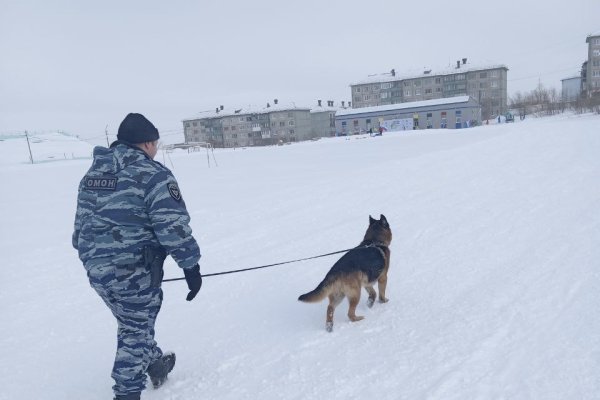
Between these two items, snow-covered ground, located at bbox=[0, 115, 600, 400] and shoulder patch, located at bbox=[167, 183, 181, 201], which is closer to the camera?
shoulder patch, located at bbox=[167, 183, 181, 201]

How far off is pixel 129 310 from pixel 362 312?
87.4 inches

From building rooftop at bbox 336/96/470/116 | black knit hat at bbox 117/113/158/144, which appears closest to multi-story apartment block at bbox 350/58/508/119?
building rooftop at bbox 336/96/470/116

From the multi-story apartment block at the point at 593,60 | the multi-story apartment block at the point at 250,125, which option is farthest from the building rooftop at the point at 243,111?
the multi-story apartment block at the point at 593,60

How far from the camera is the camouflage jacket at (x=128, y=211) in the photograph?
235cm

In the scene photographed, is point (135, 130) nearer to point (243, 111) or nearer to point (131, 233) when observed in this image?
point (131, 233)

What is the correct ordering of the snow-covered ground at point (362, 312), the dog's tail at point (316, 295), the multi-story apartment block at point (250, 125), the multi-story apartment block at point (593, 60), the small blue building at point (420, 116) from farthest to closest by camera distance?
the multi-story apartment block at point (250, 125)
the multi-story apartment block at point (593, 60)
the small blue building at point (420, 116)
the dog's tail at point (316, 295)
the snow-covered ground at point (362, 312)

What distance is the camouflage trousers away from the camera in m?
2.40

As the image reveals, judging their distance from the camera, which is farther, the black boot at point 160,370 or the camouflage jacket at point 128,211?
the black boot at point 160,370

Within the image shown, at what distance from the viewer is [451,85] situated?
7856cm

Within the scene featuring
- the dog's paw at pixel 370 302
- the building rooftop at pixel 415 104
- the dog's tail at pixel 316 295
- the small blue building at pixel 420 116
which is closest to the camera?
the dog's tail at pixel 316 295

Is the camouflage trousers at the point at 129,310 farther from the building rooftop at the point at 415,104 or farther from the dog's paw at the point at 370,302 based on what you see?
the building rooftop at the point at 415,104

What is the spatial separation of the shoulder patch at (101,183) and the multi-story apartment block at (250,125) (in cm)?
7883

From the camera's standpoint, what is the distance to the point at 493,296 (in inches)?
146

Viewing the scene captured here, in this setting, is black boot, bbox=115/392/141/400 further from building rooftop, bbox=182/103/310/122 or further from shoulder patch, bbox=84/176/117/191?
building rooftop, bbox=182/103/310/122
